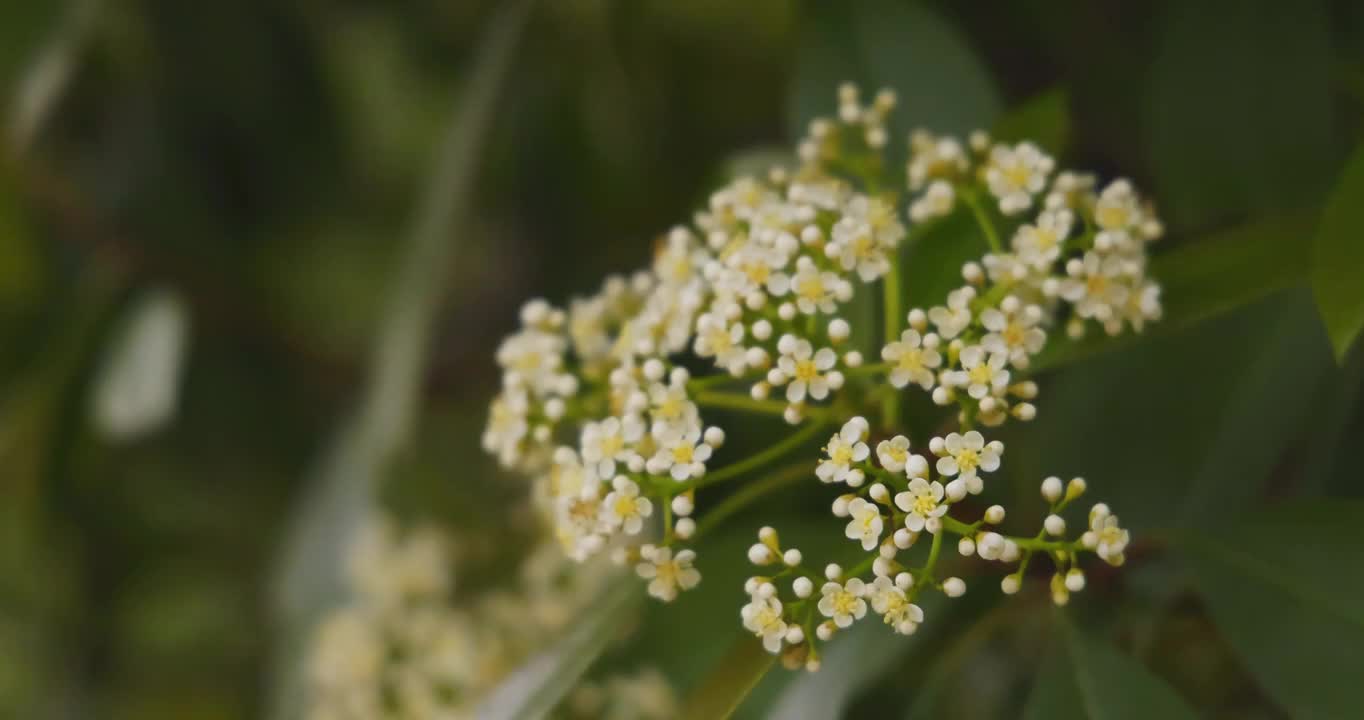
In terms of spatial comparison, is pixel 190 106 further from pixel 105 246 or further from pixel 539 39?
pixel 539 39

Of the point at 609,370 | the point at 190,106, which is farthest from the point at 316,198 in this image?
the point at 609,370

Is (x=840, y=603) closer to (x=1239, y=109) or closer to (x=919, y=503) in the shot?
(x=919, y=503)

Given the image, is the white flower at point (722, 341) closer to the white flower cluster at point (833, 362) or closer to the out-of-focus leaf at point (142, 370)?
the white flower cluster at point (833, 362)

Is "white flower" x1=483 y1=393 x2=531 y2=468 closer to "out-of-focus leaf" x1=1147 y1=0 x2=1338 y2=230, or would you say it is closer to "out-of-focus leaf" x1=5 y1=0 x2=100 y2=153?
"out-of-focus leaf" x1=1147 y1=0 x2=1338 y2=230

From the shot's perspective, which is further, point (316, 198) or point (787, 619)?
point (316, 198)

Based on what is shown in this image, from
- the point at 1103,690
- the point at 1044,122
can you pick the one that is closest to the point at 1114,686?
the point at 1103,690

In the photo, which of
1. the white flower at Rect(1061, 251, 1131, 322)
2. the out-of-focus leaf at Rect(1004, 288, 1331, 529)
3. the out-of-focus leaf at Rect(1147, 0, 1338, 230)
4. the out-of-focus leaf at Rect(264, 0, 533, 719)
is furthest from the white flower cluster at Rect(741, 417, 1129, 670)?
the out-of-focus leaf at Rect(264, 0, 533, 719)
